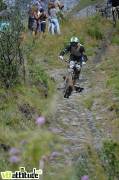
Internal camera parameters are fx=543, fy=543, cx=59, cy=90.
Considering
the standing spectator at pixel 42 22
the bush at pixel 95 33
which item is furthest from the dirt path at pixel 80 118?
the bush at pixel 95 33

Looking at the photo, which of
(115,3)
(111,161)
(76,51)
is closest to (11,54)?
(76,51)

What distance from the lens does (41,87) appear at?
14539mm

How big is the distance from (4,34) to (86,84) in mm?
3685

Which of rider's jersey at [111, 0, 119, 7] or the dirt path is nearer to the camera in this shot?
the dirt path

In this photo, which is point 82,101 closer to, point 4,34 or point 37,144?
point 4,34

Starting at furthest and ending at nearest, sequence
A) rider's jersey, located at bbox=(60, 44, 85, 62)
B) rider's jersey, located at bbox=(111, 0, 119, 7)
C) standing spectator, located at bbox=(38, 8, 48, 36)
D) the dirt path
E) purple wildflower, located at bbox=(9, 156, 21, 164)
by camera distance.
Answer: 1. rider's jersey, located at bbox=(111, 0, 119, 7)
2. standing spectator, located at bbox=(38, 8, 48, 36)
3. rider's jersey, located at bbox=(60, 44, 85, 62)
4. the dirt path
5. purple wildflower, located at bbox=(9, 156, 21, 164)

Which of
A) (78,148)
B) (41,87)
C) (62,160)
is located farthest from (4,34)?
(62,160)

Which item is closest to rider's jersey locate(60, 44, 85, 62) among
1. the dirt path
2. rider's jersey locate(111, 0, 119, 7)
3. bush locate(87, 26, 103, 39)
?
the dirt path

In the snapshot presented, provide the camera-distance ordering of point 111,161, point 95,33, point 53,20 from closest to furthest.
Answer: point 111,161 → point 53,20 → point 95,33

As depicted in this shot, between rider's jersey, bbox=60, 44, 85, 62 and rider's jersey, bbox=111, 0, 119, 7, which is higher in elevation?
rider's jersey, bbox=111, 0, 119, 7

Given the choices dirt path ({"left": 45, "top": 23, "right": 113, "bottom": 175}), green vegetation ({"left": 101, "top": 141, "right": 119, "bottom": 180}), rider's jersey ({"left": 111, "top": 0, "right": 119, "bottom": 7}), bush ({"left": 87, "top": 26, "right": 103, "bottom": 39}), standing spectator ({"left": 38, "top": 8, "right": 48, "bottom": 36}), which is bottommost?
dirt path ({"left": 45, "top": 23, "right": 113, "bottom": 175})

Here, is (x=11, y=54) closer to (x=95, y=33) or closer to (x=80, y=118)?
Result: (x=80, y=118)

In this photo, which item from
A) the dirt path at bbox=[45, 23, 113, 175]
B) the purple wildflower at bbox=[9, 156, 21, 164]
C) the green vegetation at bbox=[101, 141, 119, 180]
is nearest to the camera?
the purple wildflower at bbox=[9, 156, 21, 164]

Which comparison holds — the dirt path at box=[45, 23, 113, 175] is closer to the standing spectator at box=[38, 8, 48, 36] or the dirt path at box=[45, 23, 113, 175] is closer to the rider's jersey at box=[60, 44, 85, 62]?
the rider's jersey at box=[60, 44, 85, 62]
